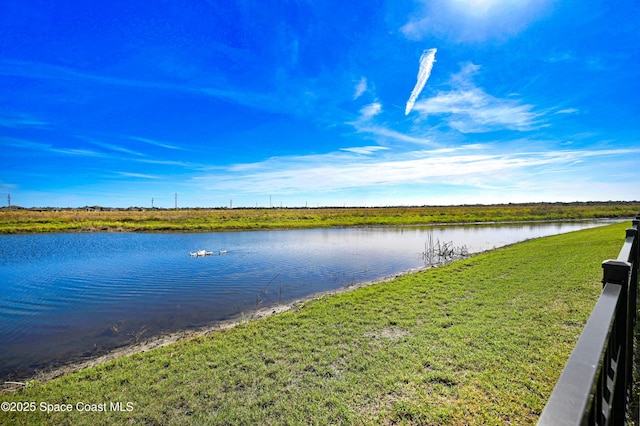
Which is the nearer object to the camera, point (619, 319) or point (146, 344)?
point (619, 319)

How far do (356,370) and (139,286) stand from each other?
1170 centimetres

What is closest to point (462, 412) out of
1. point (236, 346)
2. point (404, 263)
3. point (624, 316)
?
point (624, 316)

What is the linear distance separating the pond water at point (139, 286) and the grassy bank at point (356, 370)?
260 cm

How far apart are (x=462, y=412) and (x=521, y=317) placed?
3985mm

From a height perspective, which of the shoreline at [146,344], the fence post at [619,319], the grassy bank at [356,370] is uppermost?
the fence post at [619,319]

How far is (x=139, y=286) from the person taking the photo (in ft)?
43.4

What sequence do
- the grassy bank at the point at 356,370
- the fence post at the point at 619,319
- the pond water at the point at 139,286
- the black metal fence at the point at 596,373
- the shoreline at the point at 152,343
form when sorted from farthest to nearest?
the pond water at the point at 139,286, the shoreline at the point at 152,343, the grassy bank at the point at 356,370, the fence post at the point at 619,319, the black metal fence at the point at 596,373

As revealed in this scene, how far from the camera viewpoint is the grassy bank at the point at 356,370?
429 cm

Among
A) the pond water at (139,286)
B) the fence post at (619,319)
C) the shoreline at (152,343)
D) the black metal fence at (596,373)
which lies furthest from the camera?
the pond water at (139,286)

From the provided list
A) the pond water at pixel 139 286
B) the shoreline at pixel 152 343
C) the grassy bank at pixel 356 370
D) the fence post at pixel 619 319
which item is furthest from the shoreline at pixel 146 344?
the fence post at pixel 619 319

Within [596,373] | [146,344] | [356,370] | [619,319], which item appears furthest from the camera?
[146,344]

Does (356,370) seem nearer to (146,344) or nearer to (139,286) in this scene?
(146,344)

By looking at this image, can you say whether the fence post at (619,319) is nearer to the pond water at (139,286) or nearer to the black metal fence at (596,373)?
the black metal fence at (596,373)

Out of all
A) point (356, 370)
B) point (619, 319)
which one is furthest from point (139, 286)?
point (619, 319)
